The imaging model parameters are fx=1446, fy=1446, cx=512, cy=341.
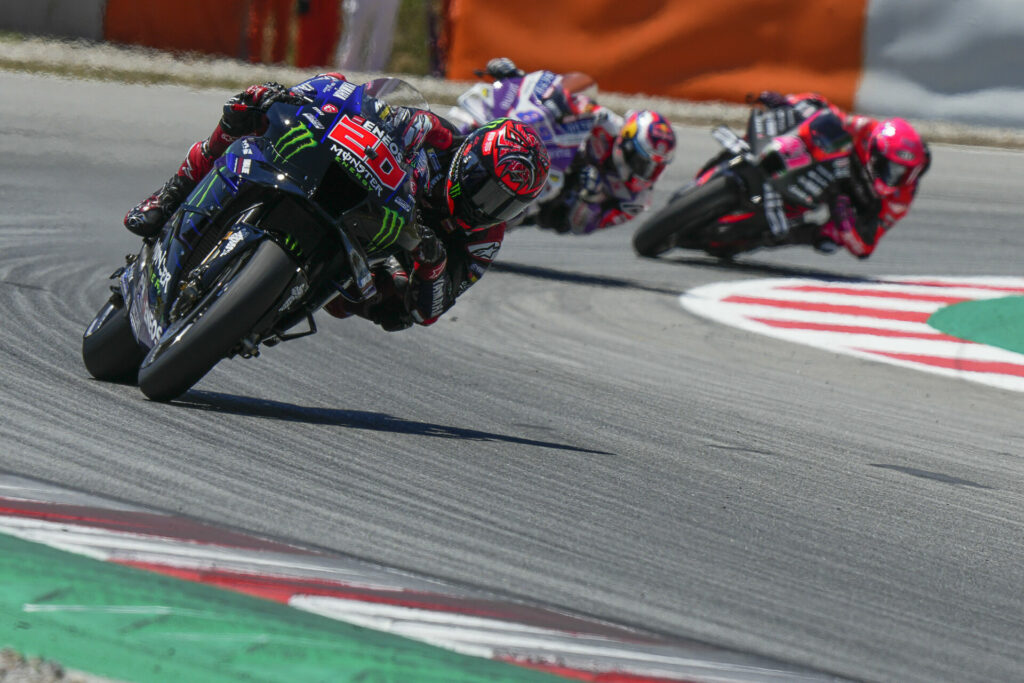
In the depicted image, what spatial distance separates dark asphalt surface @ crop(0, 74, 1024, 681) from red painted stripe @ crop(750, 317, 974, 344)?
1.89ft

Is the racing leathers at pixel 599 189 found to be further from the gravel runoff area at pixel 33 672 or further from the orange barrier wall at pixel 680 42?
the gravel runoff area at pixel 33 672

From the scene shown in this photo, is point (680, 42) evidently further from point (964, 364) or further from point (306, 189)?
point (306, 189)

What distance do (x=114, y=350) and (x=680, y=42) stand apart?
10895 millimetres

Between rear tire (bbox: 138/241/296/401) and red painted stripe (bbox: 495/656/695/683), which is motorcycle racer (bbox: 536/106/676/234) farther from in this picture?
red painted stripe (bbox: 495/656/695/683)

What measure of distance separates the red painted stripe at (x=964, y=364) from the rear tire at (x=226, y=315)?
5600 millimetres

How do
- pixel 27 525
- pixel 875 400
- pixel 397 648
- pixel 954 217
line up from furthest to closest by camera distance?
pixel 954 217 < pixel 875 400 < pixel 27 525 < pixel 397 648

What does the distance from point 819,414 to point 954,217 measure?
316 inches

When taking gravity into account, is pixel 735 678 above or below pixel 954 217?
above

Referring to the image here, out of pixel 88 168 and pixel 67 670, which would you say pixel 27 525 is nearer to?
pixel 67 670

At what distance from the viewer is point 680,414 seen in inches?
264

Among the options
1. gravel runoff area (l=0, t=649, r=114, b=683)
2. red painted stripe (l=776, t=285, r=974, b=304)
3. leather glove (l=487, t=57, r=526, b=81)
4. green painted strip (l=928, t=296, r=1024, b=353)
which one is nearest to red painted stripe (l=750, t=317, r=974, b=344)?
green painted strip (l=928, t=296, r=1024, b=353)

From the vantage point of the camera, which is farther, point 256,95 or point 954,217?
point 954,217

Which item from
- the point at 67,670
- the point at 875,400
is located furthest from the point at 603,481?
the point at 875,400

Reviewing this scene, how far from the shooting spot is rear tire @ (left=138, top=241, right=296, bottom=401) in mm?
4621
